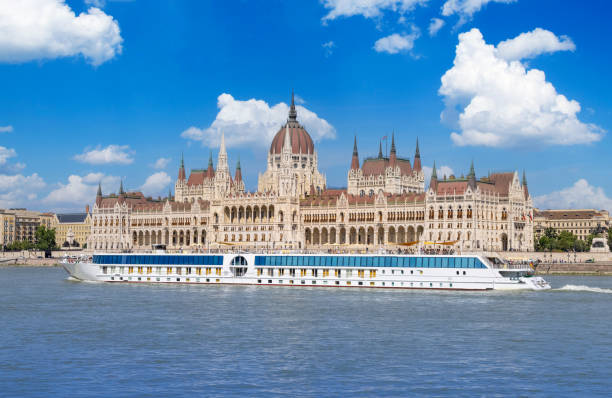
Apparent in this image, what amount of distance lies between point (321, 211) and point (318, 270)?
86620mm

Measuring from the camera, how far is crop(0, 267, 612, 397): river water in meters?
A: 34.8

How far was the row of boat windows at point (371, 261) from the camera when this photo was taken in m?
75.9

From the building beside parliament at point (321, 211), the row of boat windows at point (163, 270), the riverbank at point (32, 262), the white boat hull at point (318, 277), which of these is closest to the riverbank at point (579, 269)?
the building beside parliament at point (321, 211)

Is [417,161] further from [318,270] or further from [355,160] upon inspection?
[318,270]

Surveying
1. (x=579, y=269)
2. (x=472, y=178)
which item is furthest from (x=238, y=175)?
(x=579, y=269)

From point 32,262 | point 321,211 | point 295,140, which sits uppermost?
point 295,140

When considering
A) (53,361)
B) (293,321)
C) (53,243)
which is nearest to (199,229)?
(53,243)

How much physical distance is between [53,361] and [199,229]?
141 meters

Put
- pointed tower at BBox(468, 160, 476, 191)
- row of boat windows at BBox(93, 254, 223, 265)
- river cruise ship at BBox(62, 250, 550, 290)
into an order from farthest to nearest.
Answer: pointed tower at BBox(468, 160, 476, 191) → row of boat windows at BBox(93, 254, 223, 265) → river cruise ship at BBox(62, 250, 550, 290)

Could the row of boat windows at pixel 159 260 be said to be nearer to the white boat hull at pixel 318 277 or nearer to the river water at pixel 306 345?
the white boat hull at pixel 318 277

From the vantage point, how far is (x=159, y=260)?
8606 centimetres

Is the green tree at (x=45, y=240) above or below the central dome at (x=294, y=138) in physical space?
below

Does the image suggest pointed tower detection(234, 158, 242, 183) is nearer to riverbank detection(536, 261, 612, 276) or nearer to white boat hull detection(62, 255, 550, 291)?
riverbank detection(536, 261, 612, 276)

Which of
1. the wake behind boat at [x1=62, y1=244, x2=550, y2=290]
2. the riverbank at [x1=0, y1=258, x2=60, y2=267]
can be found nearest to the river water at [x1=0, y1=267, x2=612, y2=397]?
the wake behind boat at [x1=62, y1=244, x2=550, y2=290]
